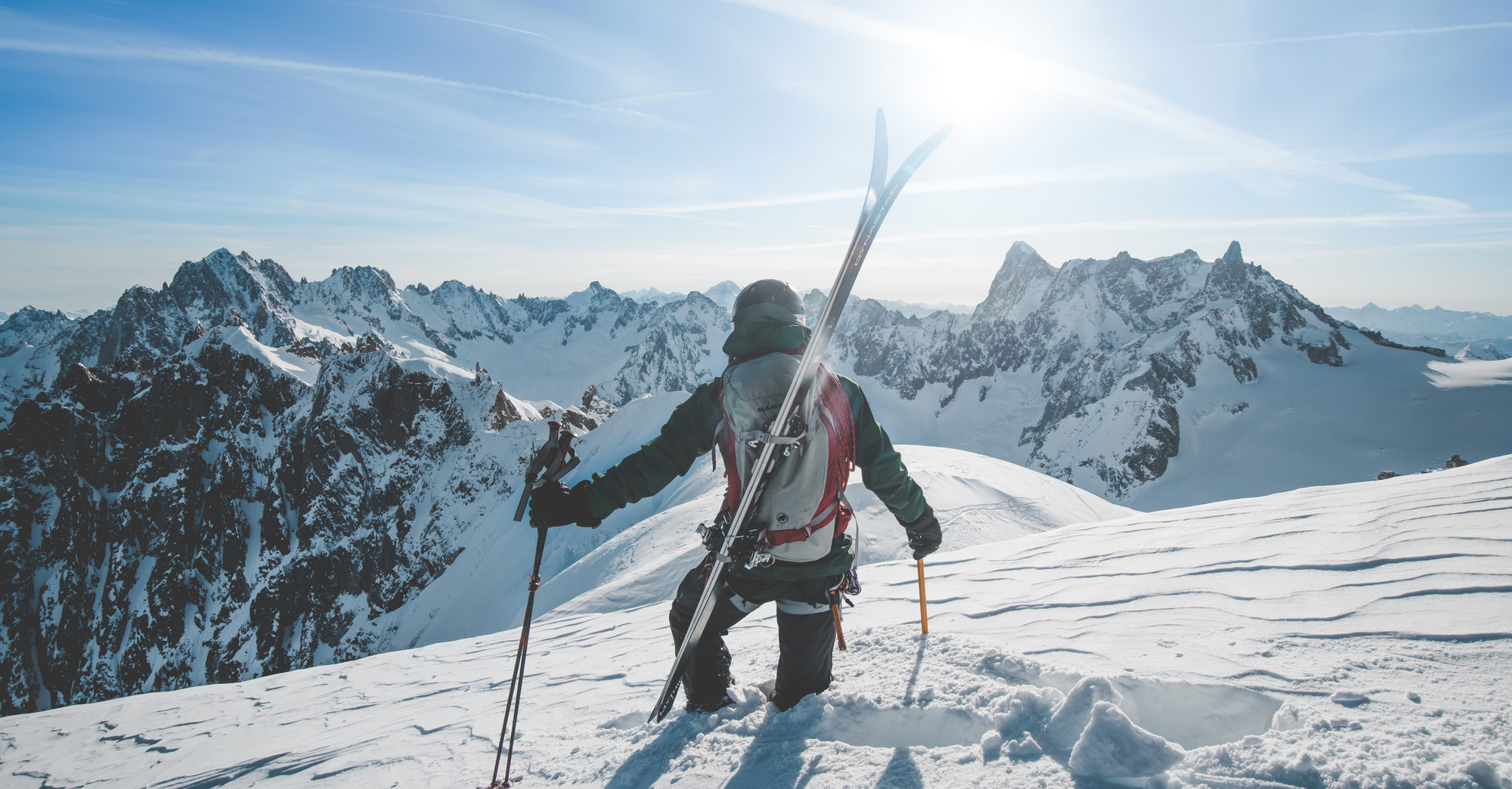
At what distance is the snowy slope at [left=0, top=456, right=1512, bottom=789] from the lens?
2400 millimetres

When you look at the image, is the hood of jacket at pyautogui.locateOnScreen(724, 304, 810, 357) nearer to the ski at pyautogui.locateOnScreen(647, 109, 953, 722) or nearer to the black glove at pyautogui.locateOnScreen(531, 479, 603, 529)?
the ski at pyautogui.locateOnScreen(647, 109, 953, 722)

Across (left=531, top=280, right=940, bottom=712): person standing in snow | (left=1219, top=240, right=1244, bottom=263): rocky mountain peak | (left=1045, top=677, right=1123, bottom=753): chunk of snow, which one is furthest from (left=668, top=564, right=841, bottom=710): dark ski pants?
(left=1219, top=240, right=1244, bottom=263): rocky mountain peak

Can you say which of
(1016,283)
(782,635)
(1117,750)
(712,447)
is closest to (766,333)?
(712,447)

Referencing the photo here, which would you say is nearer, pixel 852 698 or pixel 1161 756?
pixel 1161 756

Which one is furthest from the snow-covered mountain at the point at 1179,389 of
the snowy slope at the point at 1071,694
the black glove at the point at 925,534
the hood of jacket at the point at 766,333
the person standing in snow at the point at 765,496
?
the hood of jacket at the point at 766,333

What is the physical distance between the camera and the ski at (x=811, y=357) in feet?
10.1

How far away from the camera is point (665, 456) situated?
3553 millimetres

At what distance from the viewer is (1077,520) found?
1475 centimetres

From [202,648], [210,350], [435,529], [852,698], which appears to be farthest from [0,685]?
[852,698]

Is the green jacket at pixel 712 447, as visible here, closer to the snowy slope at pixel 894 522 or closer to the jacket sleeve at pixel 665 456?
the jacket sleeve at pixel 665 456

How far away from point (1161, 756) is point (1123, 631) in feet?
6.08

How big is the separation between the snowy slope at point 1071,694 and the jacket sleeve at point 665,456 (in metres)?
1.37

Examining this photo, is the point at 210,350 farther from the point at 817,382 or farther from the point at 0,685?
the point at 817,382

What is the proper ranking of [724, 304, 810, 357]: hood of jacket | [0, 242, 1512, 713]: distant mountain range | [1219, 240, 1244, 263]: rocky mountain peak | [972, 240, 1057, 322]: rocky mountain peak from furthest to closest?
1. [972, 240, 1057, 322]: rocky mountain peak
2. [1219, 240, 1244, 263]: rocky mountain peak
3. [0, 242, 1512, 713]: distant mountain range
4. [724, 304, 810, 357]: hood of jacket
